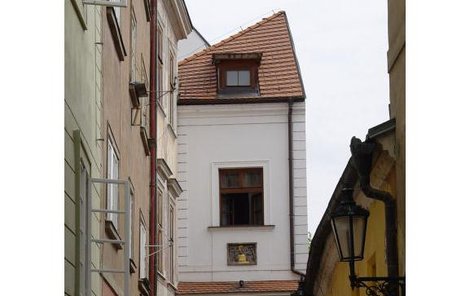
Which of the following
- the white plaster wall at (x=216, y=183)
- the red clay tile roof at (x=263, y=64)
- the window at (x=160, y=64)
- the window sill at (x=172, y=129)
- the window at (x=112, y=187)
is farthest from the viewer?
the red clay tile roof at (x=263, y=64)

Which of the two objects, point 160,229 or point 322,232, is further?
point 160,229

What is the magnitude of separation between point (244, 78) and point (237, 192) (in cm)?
230

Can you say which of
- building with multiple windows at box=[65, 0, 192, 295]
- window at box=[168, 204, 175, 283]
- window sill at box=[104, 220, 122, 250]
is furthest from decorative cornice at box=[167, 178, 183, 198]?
window sill at box=[104, 220, 122, 250]

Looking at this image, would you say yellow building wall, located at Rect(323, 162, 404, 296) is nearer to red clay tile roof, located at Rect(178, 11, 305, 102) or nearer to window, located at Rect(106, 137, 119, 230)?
window, located at Rect(106, 137, 119, 230)

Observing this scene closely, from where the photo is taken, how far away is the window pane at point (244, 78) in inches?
1153

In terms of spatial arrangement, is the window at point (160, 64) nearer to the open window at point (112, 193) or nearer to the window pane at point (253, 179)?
the window pane at point (253, 179)

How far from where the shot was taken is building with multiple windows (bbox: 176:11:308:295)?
28125 mm

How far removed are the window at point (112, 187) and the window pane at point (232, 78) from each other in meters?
13.2

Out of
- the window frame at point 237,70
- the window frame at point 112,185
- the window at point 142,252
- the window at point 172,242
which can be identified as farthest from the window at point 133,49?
the window frame at point 237,70

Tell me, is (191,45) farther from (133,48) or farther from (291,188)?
(133,48)

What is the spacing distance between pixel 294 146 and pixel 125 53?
11744 millimetres

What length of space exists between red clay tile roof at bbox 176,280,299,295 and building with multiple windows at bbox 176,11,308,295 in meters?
0.04

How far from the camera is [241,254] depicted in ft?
92.6

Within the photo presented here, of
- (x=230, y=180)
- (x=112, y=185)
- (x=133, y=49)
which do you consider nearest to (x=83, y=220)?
(x=112, y=185)
